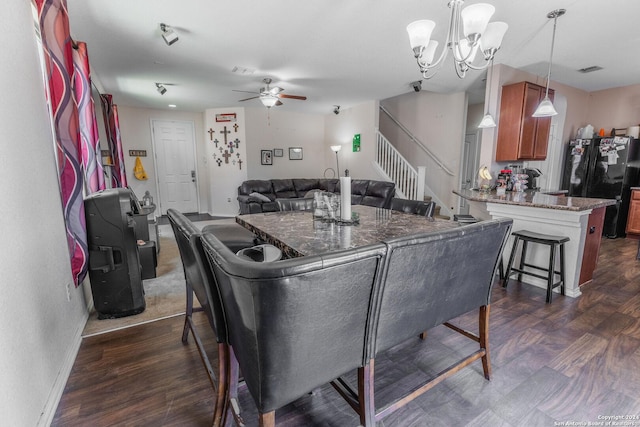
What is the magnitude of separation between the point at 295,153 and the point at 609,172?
6.05 meters

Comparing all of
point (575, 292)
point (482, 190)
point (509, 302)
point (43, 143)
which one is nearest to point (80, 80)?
point (43, 143)

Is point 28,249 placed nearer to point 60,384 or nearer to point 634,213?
point 60,384

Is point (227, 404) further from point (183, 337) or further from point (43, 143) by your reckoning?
point (43, 143)

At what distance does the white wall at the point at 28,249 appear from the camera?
1.16 metres

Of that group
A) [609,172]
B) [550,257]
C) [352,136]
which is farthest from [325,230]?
[352,136]

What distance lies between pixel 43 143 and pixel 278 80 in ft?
11.5

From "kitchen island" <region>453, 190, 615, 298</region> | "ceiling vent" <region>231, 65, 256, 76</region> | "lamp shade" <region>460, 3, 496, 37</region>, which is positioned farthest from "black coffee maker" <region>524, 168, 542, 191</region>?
"ceiling vent" <region>231, 65, 256, 76</region>

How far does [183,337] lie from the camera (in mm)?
1951

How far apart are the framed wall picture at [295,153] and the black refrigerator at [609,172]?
5.54 metres

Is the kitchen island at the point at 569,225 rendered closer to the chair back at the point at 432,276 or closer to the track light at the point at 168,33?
the chair back at the point at 432,276

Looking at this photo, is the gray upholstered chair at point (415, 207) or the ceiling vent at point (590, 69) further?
the ceiling vent at point (590, 69)

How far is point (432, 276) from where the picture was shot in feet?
3.51

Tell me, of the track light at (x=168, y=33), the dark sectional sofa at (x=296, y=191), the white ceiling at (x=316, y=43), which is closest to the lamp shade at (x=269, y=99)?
the white ceiling at (x=316, y=43)

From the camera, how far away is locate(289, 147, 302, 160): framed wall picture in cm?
736
